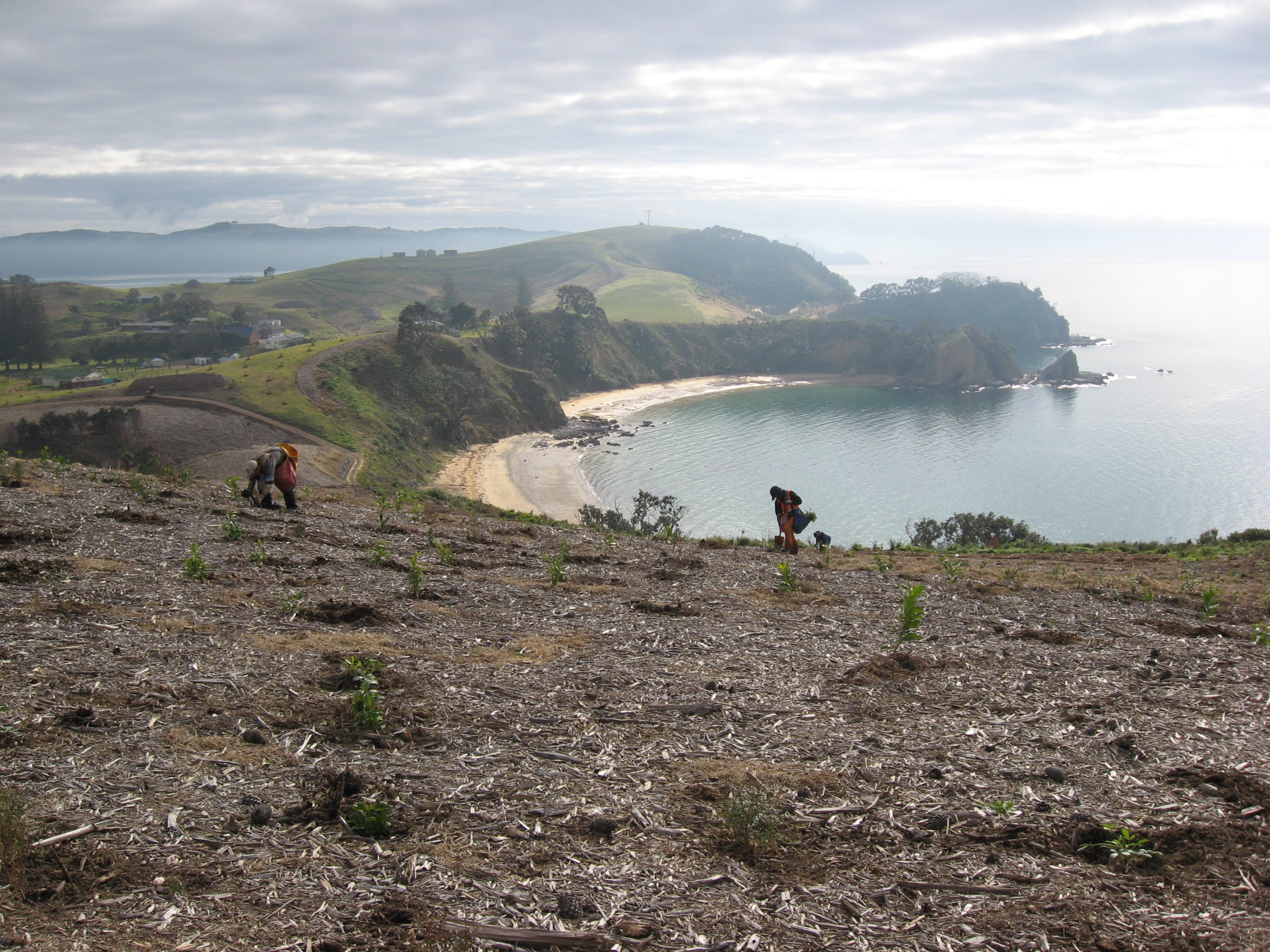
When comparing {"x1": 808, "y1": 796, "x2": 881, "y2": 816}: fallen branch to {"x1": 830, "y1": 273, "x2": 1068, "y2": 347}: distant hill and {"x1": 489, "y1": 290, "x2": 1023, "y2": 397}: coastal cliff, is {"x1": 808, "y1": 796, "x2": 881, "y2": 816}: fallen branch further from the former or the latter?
{"x1": 830, "y1": 273, "x2": 1068, "y2": 347}: distant hill

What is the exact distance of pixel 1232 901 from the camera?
4.57 m

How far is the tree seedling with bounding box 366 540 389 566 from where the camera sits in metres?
12.6

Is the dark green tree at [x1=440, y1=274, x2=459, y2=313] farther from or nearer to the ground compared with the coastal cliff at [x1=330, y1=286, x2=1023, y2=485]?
farther from the ground

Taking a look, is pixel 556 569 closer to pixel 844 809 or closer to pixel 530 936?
pixel 844 809

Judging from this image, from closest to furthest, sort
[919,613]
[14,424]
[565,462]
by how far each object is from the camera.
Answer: [919,613], [14,424], [565,462]

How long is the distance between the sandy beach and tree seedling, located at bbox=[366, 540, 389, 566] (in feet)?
114

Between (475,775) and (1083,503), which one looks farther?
(1083,503)

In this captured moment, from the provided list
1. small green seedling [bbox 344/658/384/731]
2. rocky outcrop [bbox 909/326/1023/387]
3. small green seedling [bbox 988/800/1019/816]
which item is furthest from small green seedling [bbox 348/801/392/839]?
rocky outcrop [bbox 909/326/1023/387]

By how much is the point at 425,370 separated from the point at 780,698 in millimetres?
80185

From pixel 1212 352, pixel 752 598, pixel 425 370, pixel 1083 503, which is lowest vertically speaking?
pixel 1083 503

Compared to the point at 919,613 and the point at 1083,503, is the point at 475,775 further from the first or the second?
the point at 1083,503

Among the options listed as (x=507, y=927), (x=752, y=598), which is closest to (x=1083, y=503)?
(x=752, y=598)

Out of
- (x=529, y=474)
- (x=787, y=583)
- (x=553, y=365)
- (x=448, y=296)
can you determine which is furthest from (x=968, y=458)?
(x=448, y=296)

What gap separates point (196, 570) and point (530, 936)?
8.23m
